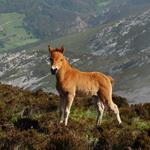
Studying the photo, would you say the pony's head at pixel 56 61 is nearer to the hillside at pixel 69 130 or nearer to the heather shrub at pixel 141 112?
the hillside at pixel 69 130

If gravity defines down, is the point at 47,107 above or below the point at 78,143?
below

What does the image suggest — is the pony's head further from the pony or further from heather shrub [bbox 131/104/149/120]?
heather shrub [bbox 131/104/149/120]

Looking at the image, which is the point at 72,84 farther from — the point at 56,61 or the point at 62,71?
the point at 56,61

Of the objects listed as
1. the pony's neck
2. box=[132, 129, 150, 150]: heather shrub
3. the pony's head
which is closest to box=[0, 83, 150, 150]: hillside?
box=[132, 129, 150, 150]: heather shrub

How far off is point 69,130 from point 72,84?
1.78m

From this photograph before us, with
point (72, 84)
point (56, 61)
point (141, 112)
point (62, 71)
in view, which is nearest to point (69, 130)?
point (72, 84)

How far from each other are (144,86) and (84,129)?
136806 millimetres

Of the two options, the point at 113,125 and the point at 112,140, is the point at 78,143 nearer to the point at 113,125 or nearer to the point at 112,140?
the point at 112,140

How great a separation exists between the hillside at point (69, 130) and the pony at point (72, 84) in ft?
2.57

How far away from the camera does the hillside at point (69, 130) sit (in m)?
6.09

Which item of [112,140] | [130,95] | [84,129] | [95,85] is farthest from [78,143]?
[130,95]

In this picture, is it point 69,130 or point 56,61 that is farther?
point 56,61

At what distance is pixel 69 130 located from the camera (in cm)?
717

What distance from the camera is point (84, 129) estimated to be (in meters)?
7.73
